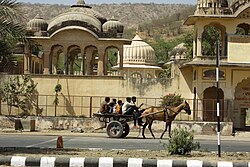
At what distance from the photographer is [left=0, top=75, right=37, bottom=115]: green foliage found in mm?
37312

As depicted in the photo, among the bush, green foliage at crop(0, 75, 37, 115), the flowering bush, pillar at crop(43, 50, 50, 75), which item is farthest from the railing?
the bush

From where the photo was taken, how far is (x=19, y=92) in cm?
3744

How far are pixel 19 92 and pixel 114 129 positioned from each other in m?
12.4

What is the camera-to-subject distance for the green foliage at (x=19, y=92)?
37.3 meters

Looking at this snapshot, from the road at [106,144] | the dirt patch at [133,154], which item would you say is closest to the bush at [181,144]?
the dirt patch at [133,154]

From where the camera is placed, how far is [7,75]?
124 feet

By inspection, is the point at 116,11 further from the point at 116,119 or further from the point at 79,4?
the point at 116,119

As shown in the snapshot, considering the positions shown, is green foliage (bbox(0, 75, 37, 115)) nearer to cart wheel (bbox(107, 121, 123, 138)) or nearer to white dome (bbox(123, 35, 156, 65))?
cart wheel (bbox(107, 121, 123, 138))

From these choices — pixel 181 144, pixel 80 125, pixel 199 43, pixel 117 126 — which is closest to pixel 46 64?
pixel 80 125

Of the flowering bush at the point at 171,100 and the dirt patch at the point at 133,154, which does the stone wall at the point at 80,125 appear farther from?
the dirt patch at the point at 133,154

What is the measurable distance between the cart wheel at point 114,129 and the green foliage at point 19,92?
40.0 ft

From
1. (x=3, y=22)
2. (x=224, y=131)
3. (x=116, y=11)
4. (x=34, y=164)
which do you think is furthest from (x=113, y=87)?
(x=116, y=11)

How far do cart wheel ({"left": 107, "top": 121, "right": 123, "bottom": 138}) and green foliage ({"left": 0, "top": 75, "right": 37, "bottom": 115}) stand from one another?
481 inches

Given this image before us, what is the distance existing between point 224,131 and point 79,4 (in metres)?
17.7
